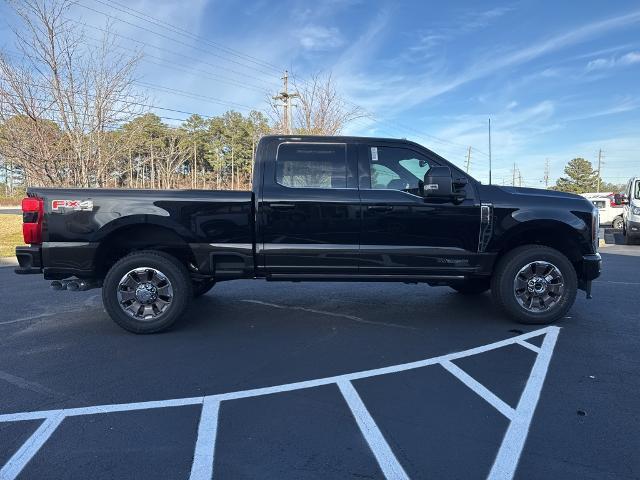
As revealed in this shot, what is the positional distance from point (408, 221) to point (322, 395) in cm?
222

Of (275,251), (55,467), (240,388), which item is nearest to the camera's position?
(55,467)

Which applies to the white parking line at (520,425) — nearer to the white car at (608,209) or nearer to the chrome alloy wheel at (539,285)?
the chrome alloy wheel at (539,285)

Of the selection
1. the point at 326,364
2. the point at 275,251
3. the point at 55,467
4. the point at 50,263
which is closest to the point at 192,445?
the point at 55,467

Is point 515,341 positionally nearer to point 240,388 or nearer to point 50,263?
point 240,388

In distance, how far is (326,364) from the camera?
394 cm

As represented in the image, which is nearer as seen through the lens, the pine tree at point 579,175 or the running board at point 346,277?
the running board at point 346,277

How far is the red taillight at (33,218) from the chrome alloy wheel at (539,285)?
497 cm

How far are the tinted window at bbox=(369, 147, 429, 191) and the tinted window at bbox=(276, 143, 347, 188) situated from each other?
337mm

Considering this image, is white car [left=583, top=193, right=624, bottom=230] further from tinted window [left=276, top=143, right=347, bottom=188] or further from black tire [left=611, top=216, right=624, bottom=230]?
tinted window [left=276, top=143, right=347, bottom=188]

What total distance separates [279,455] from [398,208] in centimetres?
293

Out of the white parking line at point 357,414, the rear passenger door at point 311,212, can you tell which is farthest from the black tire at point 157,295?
the white parking line at point 357,414

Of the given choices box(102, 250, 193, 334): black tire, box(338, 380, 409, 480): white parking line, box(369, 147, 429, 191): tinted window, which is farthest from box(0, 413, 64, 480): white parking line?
box(369, 147, 429, 191): tinted window

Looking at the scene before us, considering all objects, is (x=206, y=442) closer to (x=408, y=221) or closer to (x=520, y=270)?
(x=408, y=221)

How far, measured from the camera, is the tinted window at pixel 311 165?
4898 millimetres
